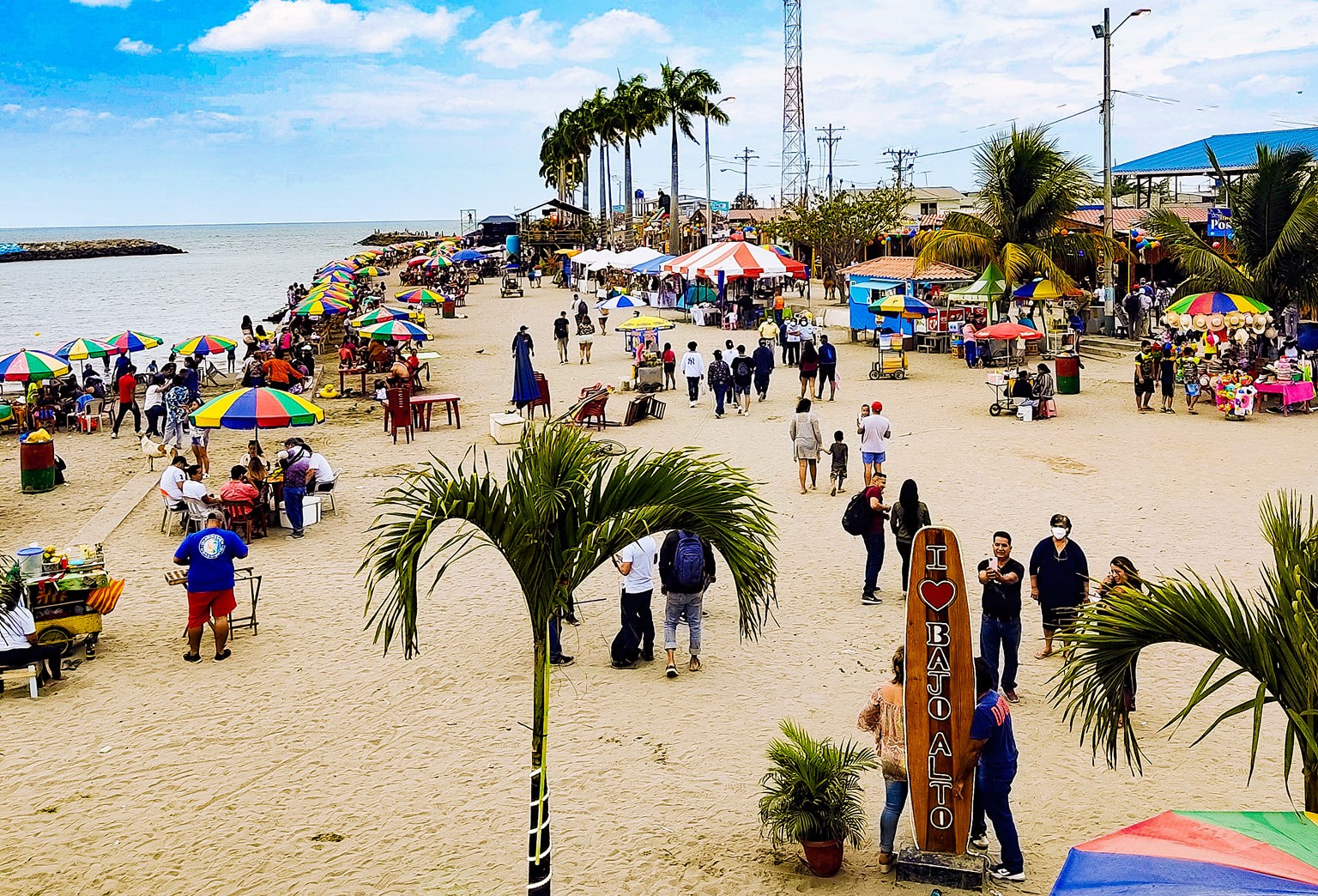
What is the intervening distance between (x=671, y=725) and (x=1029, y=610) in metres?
4.02

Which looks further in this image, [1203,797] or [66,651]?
[66,651]

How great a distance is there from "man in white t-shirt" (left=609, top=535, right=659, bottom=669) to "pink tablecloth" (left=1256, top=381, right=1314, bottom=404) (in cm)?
1455

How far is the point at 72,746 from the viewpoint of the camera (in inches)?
311

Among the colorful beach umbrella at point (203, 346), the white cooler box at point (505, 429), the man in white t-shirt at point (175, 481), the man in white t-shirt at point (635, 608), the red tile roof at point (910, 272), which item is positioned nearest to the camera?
the man in white t-shirt at point (635, 608)

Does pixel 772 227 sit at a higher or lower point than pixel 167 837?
higher

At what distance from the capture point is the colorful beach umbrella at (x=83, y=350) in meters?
24.6

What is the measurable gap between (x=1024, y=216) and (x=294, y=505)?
20243 mm

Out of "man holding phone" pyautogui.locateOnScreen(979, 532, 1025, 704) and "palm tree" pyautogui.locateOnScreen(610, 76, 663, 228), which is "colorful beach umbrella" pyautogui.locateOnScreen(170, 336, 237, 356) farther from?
"palm tree" pyautogui.locateOnScreen(610, 76, 663, 228)

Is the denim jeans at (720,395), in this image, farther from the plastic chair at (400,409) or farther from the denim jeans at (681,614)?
the denim jeans at (681,614)

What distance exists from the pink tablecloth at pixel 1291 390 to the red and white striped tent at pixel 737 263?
13913 mm

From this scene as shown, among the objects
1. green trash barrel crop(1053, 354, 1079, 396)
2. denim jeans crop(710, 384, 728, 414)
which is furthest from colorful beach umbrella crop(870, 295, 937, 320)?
denim jeans crop(710, 384, 728, 414)

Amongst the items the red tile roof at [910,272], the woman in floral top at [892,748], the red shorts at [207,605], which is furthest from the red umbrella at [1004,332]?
the woman in floral top at [892,748]

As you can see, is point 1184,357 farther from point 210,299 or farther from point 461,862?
point 210,299

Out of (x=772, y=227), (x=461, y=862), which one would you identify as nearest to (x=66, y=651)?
(x=461, y=862)
